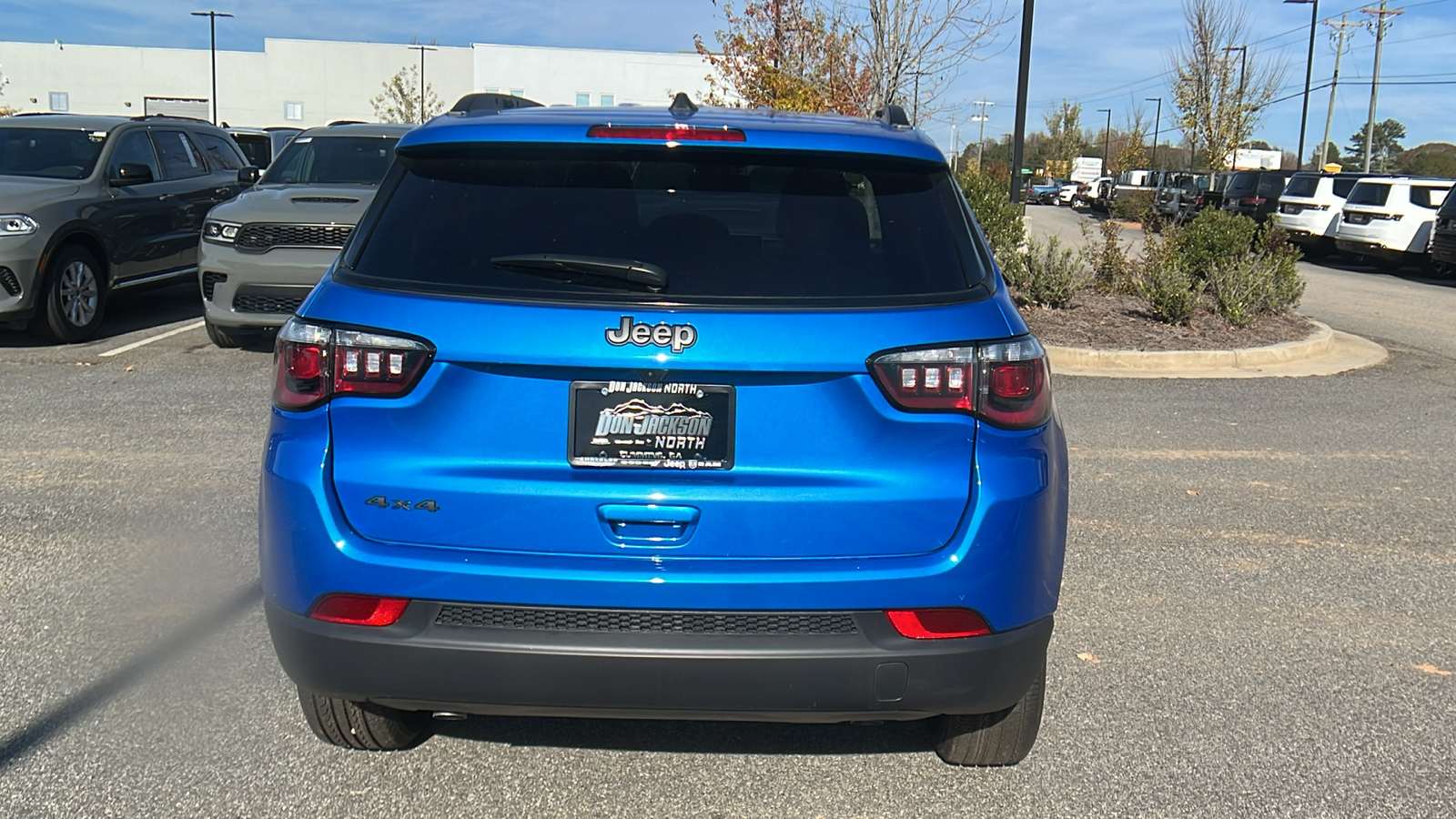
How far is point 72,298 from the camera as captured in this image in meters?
10.3

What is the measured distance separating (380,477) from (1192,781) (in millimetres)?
2309

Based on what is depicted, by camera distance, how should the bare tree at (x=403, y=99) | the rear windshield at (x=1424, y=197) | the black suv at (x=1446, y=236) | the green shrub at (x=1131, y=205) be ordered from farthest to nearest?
the bare tree at (x=403, y=99)
the green shrub at (x=1131, y=205)
the rear windshield at (x=1424, y=197)
the black suv at (x=1446, y=236)

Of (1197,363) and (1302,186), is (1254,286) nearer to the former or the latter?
(1197,363)

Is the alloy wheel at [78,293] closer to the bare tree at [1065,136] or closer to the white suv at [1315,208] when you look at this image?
the white suv at [1315,208]

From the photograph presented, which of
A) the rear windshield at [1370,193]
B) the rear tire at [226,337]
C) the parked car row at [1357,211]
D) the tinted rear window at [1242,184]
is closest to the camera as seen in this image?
the rear tire at [226,337]

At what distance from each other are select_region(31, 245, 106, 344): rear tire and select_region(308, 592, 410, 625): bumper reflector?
866cm

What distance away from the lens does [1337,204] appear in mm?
24625

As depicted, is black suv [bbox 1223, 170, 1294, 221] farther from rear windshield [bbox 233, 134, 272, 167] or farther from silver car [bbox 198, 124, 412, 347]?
silver car [bbox 198, 124, 412, 347]

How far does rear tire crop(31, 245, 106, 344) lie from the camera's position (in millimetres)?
10039

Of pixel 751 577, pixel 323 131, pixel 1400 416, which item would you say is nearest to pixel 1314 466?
pixel 1400 416

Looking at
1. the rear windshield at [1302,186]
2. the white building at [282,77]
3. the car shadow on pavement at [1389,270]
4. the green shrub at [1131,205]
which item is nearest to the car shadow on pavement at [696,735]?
the car shadow on pavement at [1389,270]

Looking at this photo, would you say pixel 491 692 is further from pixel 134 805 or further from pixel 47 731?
pixel 47 731

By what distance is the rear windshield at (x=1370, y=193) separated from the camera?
73.6 ft

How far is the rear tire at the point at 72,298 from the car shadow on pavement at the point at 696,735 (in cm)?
817
